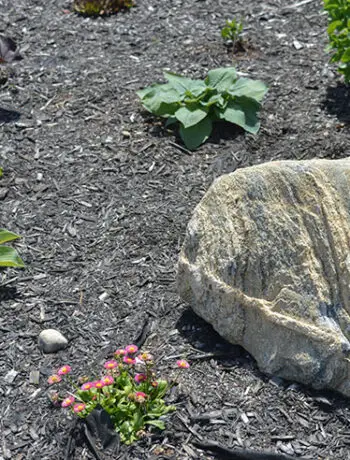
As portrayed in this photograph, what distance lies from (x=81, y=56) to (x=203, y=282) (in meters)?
3.52

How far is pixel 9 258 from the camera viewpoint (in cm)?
463

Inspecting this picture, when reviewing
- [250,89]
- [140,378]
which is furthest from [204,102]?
[140,378]

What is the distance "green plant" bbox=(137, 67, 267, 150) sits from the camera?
571 cm

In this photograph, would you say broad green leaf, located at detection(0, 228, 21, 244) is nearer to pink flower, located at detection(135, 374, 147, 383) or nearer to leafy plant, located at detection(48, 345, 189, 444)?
leafy plant, located at detection(48, 345, 189, 444)

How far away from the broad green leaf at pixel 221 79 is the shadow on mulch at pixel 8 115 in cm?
148

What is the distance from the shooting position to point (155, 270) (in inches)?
184

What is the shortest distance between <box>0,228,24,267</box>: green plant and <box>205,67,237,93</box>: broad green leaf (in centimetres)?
202

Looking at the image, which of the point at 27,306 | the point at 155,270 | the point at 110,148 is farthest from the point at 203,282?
the point at 110,148

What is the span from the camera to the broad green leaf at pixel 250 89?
5.82 m

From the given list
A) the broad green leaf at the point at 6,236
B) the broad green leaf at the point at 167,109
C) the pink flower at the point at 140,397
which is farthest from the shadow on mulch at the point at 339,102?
the pink flower at the point at 140,397

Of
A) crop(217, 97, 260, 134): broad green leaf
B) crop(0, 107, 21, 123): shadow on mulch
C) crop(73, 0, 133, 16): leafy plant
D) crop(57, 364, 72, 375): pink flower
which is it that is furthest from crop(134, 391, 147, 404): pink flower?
crop(73, 0, 133, 16): leafy plant

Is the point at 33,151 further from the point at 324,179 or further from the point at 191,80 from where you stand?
the point at 324,179

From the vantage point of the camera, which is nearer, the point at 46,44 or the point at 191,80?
the point at 191,80

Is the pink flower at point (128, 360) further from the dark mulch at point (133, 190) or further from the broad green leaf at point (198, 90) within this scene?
the broad green leaf at point (198, 90)
